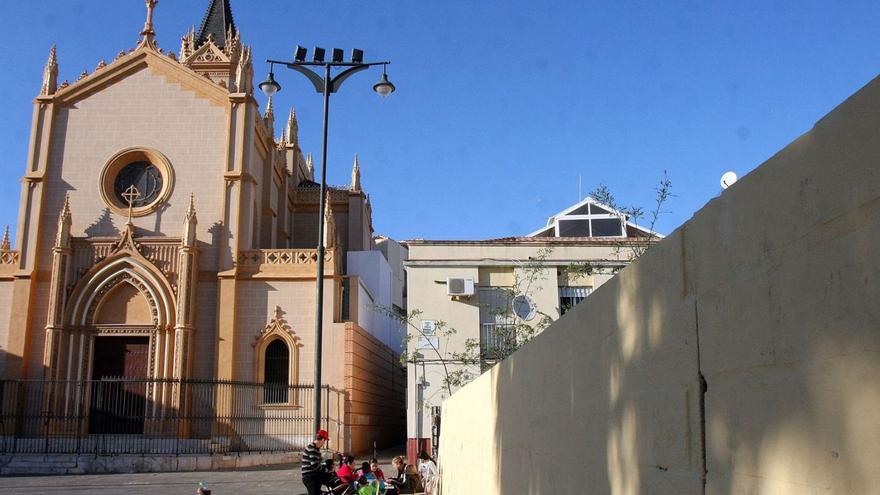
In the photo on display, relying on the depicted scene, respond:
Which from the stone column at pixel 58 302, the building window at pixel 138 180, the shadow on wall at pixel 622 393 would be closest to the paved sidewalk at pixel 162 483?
the stone column at pixel 58 302

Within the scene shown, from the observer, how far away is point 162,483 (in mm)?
17797

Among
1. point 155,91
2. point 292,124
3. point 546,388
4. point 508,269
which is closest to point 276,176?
point 155,91

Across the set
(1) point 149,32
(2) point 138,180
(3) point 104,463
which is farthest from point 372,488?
(1) point 149,32

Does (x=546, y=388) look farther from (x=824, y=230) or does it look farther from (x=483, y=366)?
(x=483, y=366)

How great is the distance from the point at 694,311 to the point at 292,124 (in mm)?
37215

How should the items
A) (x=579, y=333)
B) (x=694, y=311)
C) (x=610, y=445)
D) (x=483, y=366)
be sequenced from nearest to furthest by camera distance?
(x=694, y=311) < (x=610, y=445) < (x=579, y=333) < (x=483, y=366)

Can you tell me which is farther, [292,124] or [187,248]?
[292,124]

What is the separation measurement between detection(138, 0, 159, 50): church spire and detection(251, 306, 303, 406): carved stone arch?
34.0 feet

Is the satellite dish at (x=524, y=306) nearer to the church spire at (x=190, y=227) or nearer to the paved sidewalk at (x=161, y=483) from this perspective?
the paved sidewalk at (x=161, y=483)

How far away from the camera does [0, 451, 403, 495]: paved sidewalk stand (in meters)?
16.2

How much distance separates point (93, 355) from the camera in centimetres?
2489

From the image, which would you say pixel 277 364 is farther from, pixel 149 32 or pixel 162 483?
pixel 149 32

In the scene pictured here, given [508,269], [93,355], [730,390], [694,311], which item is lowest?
[730,390]

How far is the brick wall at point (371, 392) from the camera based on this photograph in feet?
80.7
